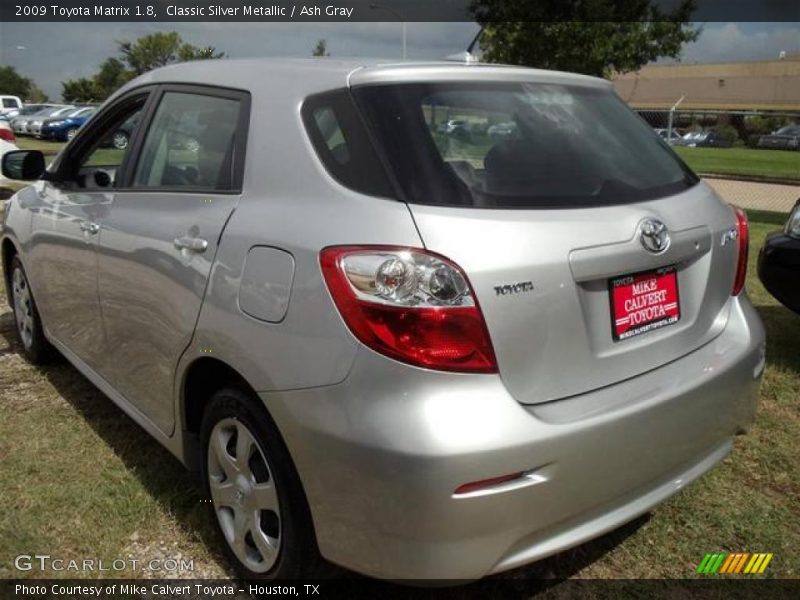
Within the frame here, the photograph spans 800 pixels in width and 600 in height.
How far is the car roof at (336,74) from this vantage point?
221 cm

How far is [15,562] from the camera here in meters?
2.59

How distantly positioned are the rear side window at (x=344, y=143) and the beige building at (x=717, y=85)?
59396mm

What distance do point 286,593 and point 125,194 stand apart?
5.44 ft

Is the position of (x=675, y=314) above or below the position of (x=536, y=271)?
below

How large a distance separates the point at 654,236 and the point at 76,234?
2.45m

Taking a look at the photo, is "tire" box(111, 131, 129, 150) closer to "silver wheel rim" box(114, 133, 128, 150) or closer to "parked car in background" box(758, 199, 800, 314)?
"silver wheel rim" box(114, 133, 128, 150)

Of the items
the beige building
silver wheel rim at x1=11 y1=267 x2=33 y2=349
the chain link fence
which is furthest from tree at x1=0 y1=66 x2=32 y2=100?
silver wheel rim at x1=11 y1=267 x2=33 y2=349

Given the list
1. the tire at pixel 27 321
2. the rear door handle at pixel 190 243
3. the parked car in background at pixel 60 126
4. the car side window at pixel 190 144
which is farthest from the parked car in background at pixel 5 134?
the parked car in background at pixel 60 126

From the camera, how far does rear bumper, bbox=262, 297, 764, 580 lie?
1.79m

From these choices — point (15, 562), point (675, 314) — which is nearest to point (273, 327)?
point (675, 314)

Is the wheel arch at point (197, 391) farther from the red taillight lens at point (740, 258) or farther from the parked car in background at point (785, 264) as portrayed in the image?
the parked car in background at point (785, 264)

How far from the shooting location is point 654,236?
7.03 feet

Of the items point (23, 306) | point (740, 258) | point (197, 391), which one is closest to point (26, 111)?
point (23, 306)

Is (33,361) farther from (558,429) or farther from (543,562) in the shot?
(558,429)
